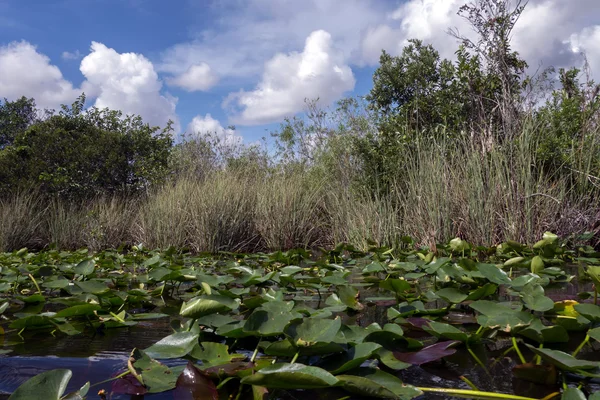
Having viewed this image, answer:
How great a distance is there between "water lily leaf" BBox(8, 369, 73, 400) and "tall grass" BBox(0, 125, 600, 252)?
149 inches

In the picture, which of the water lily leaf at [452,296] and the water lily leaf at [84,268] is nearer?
the water lily leaf at [452,296]

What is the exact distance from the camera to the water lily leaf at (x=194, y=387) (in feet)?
2.95

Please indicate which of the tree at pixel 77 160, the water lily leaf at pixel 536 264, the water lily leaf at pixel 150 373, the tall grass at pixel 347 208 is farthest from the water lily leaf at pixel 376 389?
the tree at pixel 77 160

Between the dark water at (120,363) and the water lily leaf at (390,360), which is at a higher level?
the water lily leaf at (390,360)

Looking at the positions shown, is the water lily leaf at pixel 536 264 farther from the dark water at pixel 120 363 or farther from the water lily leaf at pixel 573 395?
the water lily leaf at pixel 573 395

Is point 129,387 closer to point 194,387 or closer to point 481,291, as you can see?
point 194,387

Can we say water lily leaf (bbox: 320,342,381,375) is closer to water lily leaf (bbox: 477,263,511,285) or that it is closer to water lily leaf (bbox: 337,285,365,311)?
water lily leaf (bbox: 337,285,365,311)

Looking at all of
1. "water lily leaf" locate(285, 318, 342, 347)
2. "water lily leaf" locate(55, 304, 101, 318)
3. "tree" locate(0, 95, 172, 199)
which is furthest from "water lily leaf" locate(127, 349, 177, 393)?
"tree" locate(0, 95, 172, 199)

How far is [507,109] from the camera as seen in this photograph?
4.80 meters

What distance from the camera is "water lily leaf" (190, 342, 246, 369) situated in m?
1.06

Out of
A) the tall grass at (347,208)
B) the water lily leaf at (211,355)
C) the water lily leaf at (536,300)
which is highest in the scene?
the tall grass at (347,208)

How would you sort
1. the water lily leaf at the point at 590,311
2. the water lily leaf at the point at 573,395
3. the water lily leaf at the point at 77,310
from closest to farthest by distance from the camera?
the water lily leaf at the point at 573,395 < the water lily leaf at the point at 590,311 < the water lily leaf at the point at 77,310

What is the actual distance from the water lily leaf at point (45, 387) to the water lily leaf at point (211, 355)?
295 mm

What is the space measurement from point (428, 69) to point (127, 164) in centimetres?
687
